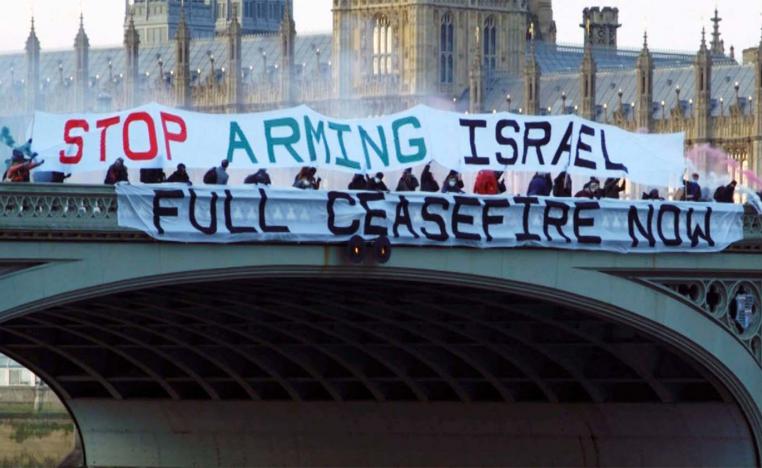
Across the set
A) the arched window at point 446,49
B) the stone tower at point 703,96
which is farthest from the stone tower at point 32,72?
the stone tower at point 703,96

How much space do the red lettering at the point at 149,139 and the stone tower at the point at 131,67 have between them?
293ft

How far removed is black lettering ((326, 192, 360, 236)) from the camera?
147ft

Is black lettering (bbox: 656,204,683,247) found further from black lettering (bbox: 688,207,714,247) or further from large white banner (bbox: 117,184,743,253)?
black lettering (bbox: 688,207,714,247)

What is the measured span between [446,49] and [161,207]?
308 ft

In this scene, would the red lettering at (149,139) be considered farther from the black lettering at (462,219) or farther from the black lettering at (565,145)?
the black lettering at (565,145)

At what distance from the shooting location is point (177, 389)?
6200cm

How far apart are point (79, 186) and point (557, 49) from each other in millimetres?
103411

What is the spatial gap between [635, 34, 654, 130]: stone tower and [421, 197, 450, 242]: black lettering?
76913 mm

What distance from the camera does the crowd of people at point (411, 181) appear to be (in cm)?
4309

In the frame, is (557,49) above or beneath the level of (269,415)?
above

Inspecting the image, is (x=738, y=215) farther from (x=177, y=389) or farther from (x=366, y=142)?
(x=177, y=389)

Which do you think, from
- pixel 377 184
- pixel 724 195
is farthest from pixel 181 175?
pixel 724 195

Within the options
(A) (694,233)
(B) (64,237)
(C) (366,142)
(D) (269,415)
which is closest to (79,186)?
(B) (64,237)

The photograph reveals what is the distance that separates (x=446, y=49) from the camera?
136 meters
